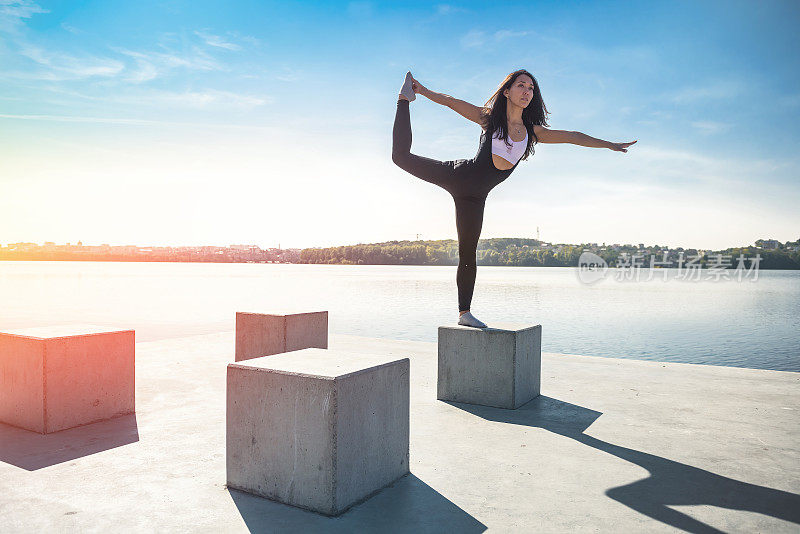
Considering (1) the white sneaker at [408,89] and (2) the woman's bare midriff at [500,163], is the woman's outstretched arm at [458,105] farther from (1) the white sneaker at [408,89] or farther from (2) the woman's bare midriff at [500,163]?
(2) the woman's bare midriff at [500,163]

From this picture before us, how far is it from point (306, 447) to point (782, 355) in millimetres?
13937

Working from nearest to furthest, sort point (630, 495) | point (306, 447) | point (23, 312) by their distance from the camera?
point (306, 447), point (630, 495), point (23, 312)

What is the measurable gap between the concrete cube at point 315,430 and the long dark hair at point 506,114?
10.0ft

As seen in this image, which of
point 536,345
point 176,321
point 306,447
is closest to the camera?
point 306,447

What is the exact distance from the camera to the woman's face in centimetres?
578

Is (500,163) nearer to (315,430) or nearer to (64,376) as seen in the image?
(315,430)

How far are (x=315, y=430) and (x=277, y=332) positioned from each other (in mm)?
3879

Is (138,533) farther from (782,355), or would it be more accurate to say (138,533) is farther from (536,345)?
(782,355)

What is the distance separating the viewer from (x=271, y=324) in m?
7.02

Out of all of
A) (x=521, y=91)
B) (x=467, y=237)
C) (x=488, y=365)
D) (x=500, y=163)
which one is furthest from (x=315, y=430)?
(x=521, y=91)

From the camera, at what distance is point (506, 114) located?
19.3 feet

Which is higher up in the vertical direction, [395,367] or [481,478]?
[395,367]

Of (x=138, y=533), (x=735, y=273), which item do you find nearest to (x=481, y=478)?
(x=138, y=533)

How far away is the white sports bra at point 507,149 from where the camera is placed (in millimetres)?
5711
